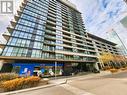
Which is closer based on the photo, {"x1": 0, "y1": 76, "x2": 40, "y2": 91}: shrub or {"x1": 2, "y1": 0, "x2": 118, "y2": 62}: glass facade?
{"x1": 0, "y1": 76, "x2": 40, "y2": 91}: shrub

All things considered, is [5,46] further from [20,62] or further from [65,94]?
[65,94]

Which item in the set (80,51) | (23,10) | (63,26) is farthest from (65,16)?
(23,10)

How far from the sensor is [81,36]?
186ft

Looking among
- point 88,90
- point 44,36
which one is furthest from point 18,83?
point 44,36

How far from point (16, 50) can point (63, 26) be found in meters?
26.9

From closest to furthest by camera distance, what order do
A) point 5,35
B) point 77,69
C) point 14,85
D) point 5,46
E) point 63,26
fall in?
point 14,85 < point 5,46 < point 5,35 < point 77,69 < point 63,26

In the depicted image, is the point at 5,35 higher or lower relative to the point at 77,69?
higher

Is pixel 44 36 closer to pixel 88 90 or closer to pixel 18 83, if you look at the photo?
pixel 18 83

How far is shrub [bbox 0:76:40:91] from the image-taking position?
11961mm

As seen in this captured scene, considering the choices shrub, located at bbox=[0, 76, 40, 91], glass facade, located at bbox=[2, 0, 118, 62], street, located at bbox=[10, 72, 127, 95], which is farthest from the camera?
glass facade, located at bbox=[2, 0, 118, 62]

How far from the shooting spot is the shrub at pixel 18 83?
12.0m

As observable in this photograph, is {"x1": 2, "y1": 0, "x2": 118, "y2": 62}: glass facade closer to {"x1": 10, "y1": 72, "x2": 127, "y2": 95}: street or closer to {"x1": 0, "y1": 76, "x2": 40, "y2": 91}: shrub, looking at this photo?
{"x1": 0, "y1": 76, "x2": 40, "y2": 91}: shrub

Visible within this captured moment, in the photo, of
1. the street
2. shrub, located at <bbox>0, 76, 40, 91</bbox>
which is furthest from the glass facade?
the street

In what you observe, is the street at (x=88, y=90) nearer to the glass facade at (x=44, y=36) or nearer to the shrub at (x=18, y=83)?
the shrub at (x=18, y=83)
